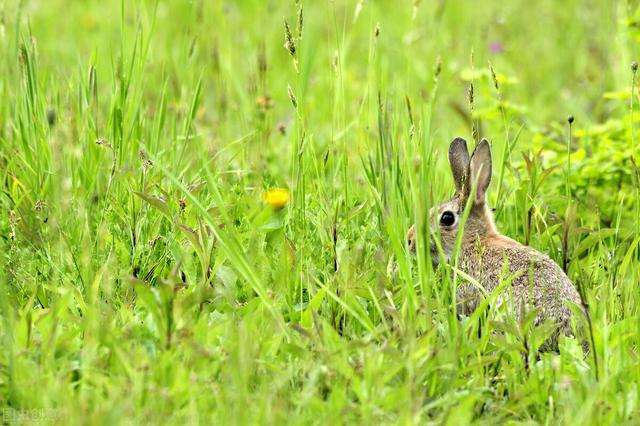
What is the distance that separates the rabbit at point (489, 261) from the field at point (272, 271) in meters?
0.10

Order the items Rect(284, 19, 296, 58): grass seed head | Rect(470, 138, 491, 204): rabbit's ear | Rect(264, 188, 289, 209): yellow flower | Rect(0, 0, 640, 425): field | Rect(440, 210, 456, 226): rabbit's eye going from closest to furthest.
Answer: Rect(0, 0, 640, 425): field, Rect(284, 19, 296, 58): grass seed head, Rect(264, 188, 289, 209): yellow flower, Rect(470, 138, 491, 204): rabbit's ear, Rect(440, 210, 456, 226): rabbit's eye

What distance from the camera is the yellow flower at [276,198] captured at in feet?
13.3

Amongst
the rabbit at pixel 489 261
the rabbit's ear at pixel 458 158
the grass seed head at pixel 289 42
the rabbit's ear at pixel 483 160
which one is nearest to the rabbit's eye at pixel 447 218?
the rabbit at pixel 489 261

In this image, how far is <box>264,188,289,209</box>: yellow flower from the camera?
160 inches

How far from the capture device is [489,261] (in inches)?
176

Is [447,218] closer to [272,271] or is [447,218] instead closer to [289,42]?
[272,271]

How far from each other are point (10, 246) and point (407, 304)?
A: 1.52 meters

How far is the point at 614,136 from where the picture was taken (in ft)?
17.6

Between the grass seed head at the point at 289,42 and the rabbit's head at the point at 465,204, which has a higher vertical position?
the grass seed head at the point at 289,42

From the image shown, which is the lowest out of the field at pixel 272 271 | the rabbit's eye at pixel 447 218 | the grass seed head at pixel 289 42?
the rabbit's eye at pixel 447 218

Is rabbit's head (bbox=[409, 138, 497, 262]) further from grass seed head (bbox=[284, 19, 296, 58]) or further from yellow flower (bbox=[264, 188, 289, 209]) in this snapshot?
grass seed head (bbox=[284, 19, 296, 58])

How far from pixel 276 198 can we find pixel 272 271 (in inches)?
14.9

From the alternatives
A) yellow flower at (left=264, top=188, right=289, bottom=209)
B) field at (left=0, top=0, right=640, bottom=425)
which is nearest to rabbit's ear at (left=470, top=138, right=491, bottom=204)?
field at (left=0, top=0, right=640, bottom=425)

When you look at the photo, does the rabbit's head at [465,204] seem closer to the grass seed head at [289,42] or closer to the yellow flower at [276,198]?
the yellow flower at [276,198]
